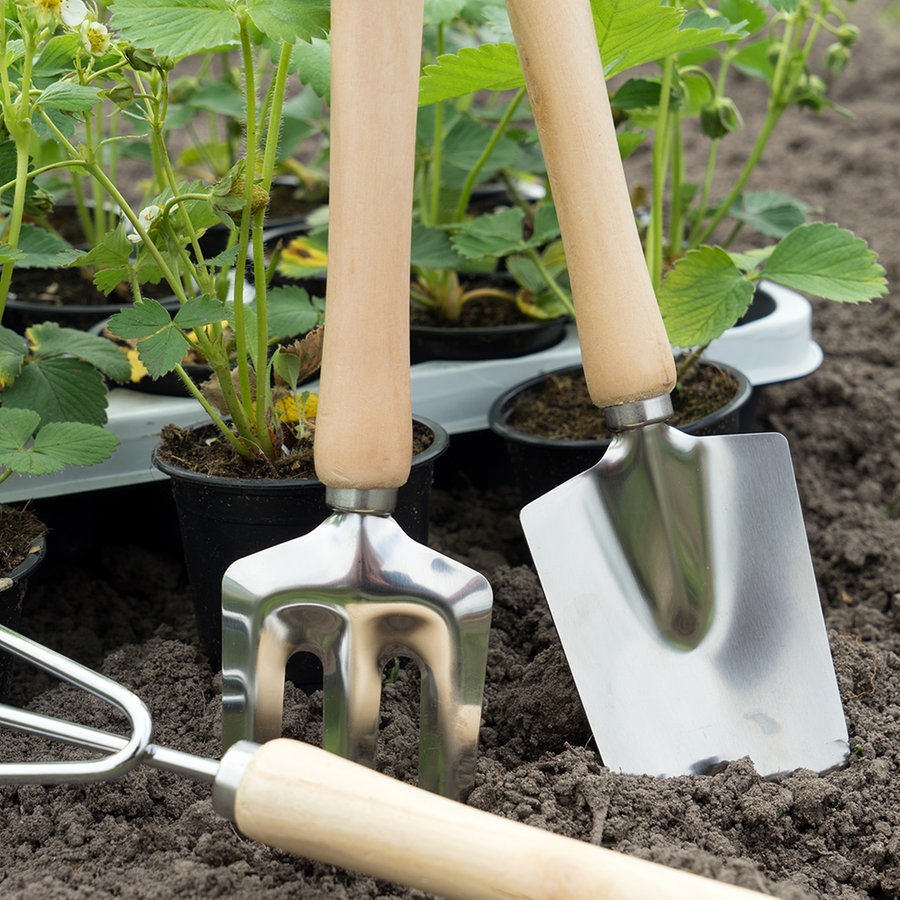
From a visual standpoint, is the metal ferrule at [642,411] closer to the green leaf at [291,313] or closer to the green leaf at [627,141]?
the green leaf at [291,313]

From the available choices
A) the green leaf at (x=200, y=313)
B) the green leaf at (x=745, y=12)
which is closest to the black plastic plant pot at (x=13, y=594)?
the green leaf at (x=200, y=313)

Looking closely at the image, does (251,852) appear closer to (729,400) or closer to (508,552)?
(508,552)

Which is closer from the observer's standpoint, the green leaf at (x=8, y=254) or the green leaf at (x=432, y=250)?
the green leaf at (x=8, y=254)

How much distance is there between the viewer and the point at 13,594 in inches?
35.9

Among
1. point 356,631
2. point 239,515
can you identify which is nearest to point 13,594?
point 239,515

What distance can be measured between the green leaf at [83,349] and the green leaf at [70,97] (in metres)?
0.27

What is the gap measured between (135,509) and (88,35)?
0.61 metres

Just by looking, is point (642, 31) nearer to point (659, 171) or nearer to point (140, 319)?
point (659, 171)

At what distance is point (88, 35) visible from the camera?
2.80 ft

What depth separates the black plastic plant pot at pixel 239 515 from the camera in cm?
93

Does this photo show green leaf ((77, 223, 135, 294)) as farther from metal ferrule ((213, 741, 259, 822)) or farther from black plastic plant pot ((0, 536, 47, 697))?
metal ferrule ((213, 741, 259, 822))

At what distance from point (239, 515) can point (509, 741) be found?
0.96 feet

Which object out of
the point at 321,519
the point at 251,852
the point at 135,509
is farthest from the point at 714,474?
the point at 135,509

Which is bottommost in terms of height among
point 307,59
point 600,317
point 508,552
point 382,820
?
point 508,552
